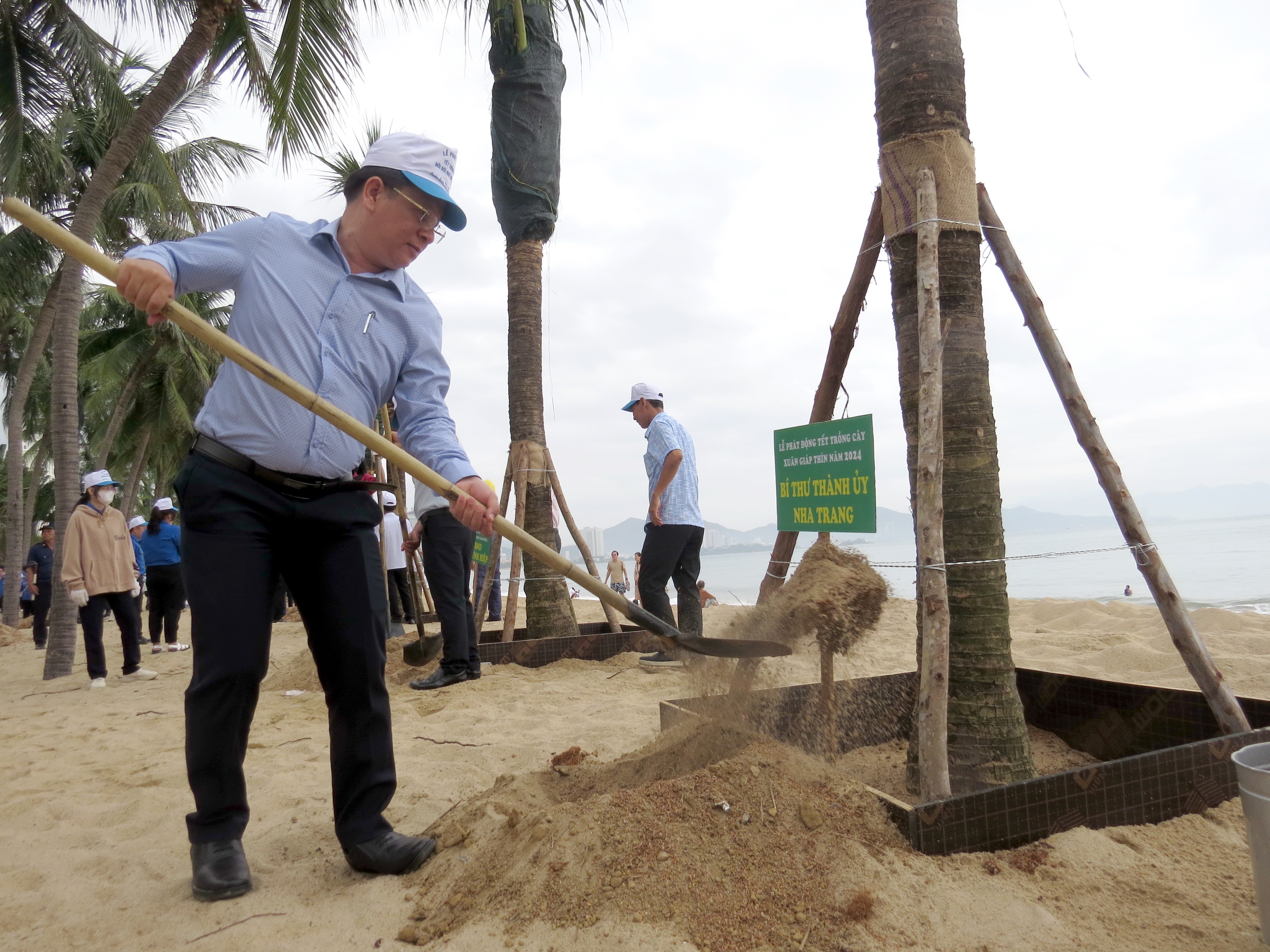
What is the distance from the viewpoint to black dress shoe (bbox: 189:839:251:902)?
6.82ft

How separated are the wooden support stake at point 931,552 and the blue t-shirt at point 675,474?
3402 mm

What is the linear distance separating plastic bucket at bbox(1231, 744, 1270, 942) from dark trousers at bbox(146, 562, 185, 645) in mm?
9402

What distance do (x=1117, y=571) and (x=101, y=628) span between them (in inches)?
912

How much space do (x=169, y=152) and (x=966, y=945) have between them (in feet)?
72.6

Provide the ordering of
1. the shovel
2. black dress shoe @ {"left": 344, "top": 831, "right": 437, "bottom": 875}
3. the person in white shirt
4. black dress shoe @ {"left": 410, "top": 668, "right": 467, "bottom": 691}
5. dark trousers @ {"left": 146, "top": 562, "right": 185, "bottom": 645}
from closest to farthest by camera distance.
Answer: the shovel < black dress shoe @ {"left": 344, "top": 831, "right": 437, "bottom": 875} < black dress shoe @ {"left": 410, "top": 668, "right": 467, "bottom": 691} < the person in white shirt < dark trousers @ {"left": 146, "top": 562, "right": 185, "bottom": 645}

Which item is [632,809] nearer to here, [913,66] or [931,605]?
[931,605]

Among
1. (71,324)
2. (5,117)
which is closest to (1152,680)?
(71,324)

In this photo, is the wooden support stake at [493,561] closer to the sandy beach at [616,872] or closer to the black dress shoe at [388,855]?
the sandy beach at [616,872]

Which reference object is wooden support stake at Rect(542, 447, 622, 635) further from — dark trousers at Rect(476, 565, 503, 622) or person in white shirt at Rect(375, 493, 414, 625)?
person in white shirt at Rect(375, 493, 414, 625)

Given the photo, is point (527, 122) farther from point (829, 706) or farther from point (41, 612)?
point (41, 612)

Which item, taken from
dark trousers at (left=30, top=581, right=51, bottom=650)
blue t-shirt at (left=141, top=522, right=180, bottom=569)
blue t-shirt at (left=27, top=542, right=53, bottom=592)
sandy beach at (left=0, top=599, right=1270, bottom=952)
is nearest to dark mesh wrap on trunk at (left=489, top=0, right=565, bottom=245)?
sandy beach at (left=0, top=599, right=1270, bottom=952)

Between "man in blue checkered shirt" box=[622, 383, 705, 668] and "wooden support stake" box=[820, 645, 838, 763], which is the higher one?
"man in blue checkered shirt" box=[622, 383, 705, 668]

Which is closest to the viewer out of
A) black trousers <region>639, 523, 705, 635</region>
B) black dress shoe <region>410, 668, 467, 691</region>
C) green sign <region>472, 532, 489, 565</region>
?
black dress shoe <region>410, 668, 467, 691</region>

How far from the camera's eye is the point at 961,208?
263 centimetres
